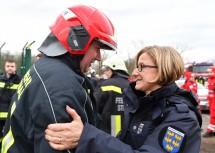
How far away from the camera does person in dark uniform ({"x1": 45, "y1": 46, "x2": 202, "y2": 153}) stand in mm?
1707

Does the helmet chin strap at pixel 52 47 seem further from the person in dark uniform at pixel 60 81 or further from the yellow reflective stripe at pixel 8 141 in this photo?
the yellow reflective stripe at pixel 8 141

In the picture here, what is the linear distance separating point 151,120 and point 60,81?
0.82 meters

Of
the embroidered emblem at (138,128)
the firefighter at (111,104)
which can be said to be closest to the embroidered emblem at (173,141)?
the embroidered emblem at (138,128)

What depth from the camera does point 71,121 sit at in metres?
1.65

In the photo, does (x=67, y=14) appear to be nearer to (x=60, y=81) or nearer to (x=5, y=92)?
(x=60, y=81)

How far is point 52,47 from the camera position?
196 centimetres

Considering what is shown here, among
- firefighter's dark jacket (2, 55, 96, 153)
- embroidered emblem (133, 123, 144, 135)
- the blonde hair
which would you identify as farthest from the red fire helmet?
embroidered emblem (133, 123, 144, 135)

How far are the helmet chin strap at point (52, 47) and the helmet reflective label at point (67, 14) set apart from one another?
6.3 inches

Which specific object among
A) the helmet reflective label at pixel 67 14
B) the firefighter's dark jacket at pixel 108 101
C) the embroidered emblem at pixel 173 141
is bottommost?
the firefighter's dark jacket at pixel 108 101

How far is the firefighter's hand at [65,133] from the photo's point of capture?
5.22 feet

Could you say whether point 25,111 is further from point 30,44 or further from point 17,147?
point 30,44

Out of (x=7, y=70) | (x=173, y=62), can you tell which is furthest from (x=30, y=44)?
(x=173, y=62)

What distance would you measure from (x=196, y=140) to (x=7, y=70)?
522cm

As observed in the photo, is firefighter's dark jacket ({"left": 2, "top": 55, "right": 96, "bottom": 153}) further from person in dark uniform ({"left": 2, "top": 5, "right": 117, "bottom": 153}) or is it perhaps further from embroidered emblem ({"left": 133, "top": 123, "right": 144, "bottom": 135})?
embroidered emblem ({"left": 133, "top": 123, "right": 144, "bottom": 135})
